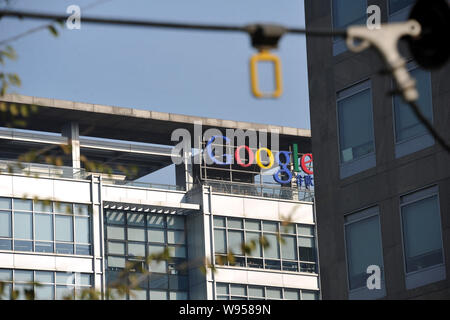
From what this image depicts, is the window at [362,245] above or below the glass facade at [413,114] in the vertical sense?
below

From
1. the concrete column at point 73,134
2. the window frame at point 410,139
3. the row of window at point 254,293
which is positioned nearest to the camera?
the window frame at point 410,139

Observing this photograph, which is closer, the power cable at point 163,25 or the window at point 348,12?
the power cable at point 163,25

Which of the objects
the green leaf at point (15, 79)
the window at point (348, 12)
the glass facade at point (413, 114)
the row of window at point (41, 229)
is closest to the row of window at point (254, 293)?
the row of window at point (41, 229)

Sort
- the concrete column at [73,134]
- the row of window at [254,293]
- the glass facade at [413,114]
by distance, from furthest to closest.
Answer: the concrete column at [73,134] < the row of window at [254,293] < the glass facade at [413,114]

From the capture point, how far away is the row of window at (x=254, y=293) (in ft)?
219

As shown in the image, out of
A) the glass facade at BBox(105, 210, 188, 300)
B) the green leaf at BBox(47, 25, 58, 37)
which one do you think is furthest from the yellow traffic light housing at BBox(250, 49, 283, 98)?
the glass facade at BBox(105, 210, 188, 300)

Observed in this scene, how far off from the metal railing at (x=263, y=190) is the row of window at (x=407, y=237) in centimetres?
3733

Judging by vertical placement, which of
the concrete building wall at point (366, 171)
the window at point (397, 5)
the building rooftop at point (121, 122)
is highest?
the building rooftop at point (121, 122)

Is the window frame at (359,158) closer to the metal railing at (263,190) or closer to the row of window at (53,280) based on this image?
the row of window at (53,280)

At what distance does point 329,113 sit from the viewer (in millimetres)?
33688

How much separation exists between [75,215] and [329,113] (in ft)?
109
